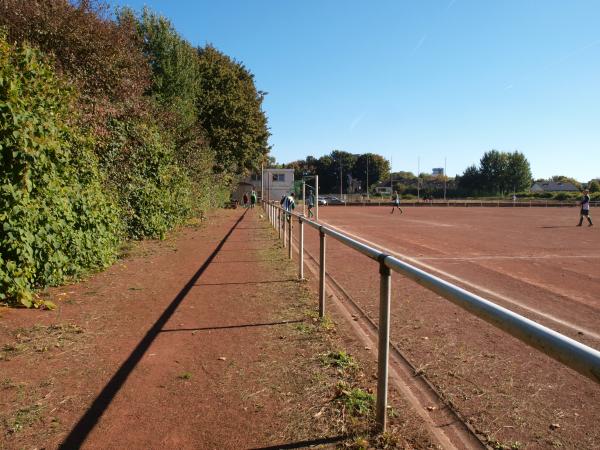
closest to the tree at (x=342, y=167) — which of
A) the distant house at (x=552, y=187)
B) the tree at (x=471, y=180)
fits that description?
the tree at (x=471, y=180)

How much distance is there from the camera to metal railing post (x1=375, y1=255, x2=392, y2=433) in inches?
119

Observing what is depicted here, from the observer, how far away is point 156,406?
11.1ft

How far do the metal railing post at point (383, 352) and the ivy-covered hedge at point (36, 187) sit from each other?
4261mm

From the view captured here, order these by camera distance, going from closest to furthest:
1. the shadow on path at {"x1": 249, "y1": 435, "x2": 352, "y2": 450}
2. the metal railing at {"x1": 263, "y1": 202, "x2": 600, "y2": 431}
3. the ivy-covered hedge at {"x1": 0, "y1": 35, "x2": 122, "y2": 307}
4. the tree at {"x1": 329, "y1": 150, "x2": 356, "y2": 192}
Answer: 1. the metal railing at {"x1": 263, "y1": 202, "x2": 600, "y2": 431}
2. the shadow on path at {"x1": 249, "y1": 435, "x2": 352, "y2": 450}
3. the ivy-covered hedge at {"x1": 0, "y1": 35, "x2": 122, "y2": 307}
4. the tree at {"x1": 329, "y1": 150, "x2": 356, "y2": 192}

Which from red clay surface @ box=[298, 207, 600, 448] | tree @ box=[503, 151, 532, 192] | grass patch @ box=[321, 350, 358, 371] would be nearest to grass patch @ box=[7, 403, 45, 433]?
grass patch @ box=[321, 350, 358, 371]

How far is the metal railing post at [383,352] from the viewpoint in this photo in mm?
3027

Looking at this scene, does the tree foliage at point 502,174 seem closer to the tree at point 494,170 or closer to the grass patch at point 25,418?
the tree at point 494,170

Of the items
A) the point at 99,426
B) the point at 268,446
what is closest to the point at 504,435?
the point at 268,446

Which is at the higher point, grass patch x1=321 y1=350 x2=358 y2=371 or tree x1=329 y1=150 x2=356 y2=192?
tree x1=329 y1=150 x2=356 y2=192

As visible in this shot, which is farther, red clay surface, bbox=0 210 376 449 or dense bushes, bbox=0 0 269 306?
dense bushes, bbox=0 0 269 306

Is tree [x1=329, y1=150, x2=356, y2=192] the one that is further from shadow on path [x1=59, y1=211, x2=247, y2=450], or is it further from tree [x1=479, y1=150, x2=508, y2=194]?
shadow on path [x1=59, y1=211, x2=247, y2=450]

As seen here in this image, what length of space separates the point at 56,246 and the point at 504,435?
18.4 ft

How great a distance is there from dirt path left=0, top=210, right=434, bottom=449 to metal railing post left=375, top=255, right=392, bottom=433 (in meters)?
0.13

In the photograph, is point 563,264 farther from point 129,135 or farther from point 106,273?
point 129,135
